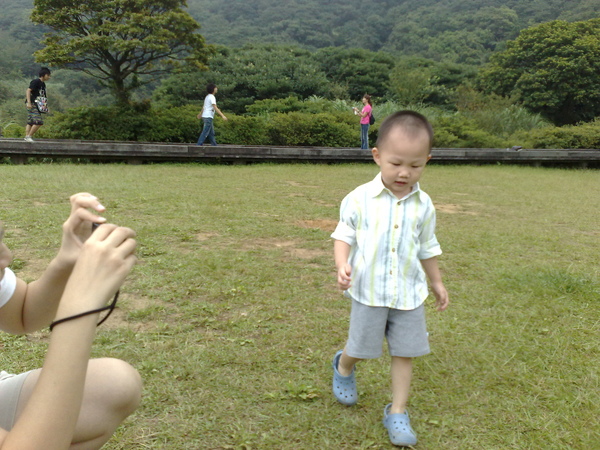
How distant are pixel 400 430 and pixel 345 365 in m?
0.38

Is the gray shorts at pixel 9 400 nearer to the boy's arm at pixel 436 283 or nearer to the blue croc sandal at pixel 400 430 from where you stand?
the blue croc sandal at pixel 400 430

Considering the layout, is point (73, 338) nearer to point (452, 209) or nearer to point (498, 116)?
point (452, 209)

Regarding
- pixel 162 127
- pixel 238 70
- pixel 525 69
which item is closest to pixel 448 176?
pixel 162 127

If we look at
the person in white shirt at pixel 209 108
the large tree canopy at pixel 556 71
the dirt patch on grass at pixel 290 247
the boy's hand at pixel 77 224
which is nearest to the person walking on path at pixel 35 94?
the person in white shirt at pixel 209 108

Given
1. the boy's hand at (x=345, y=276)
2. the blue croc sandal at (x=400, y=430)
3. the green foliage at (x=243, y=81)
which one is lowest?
the blue croc sandal at (x=400, y=430)

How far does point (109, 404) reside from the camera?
139cm

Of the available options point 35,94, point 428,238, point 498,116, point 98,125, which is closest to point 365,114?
point 98,125

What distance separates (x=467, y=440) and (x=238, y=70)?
82.6ft

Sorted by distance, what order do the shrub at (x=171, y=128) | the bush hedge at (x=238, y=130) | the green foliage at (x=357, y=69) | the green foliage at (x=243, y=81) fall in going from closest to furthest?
the bush hedge at (x=238, y=130)
the shrub at (x=171, y=128)
the green foliage at (x=243, y=81)
the green foliage at (x=357, y=69)

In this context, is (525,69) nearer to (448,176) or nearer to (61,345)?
(448,176)

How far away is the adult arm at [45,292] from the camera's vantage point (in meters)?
1.32

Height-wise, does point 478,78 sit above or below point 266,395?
above

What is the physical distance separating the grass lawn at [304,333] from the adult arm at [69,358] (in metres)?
1.05

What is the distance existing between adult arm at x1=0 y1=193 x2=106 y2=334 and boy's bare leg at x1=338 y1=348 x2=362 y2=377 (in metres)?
1.27
